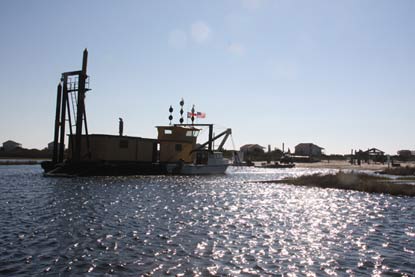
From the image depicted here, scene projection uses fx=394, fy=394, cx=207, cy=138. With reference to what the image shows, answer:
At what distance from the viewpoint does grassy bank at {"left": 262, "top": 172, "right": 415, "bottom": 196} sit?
30.5m

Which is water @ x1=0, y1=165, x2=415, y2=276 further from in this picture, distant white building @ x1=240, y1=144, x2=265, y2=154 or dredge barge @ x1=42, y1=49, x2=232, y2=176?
distant white building @ x1=240, y1=144, x2=265, y2=154

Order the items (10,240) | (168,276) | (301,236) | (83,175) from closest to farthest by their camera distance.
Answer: (168,276) → (10,240) → (301,236) → (83,175)

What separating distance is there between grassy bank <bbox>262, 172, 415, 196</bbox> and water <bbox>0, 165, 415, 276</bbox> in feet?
16.5

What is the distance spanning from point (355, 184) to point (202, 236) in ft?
78.5

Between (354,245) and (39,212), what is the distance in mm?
14572

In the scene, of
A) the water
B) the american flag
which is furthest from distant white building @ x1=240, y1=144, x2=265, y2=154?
the water

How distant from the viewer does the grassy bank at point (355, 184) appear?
30.5 meters

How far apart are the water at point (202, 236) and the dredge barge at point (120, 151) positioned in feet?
58.7

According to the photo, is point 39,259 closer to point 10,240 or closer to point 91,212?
point 10,240

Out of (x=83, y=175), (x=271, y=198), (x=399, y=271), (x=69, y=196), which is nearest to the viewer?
(x=399, y=271)

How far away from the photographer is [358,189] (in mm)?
33312

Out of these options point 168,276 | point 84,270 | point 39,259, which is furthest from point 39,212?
point 168,276

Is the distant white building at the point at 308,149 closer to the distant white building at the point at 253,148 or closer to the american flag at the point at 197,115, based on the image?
the distant white building at the point at 253,148

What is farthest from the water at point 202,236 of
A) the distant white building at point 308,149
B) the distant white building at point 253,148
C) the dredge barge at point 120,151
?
the distant white building at point 308,149
